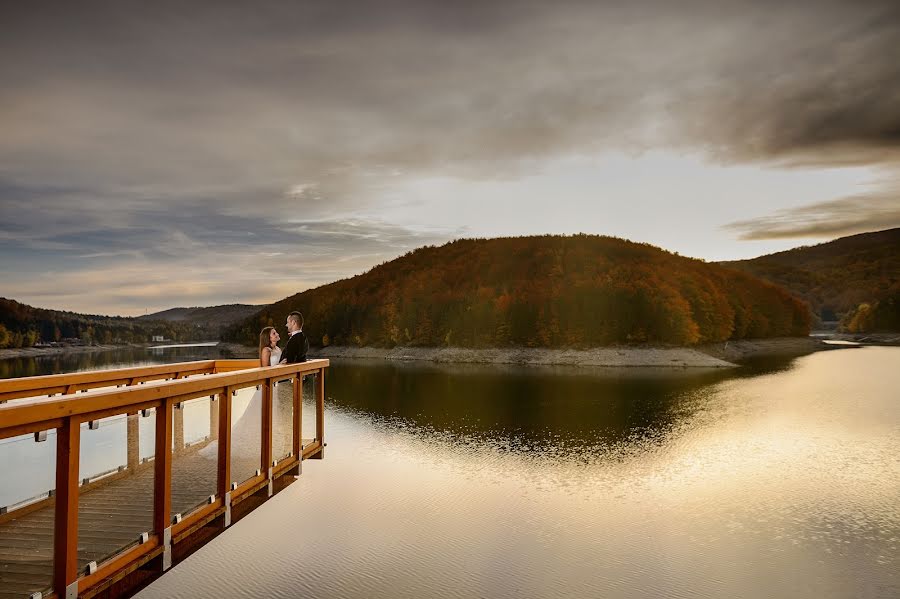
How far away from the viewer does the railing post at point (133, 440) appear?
552cm

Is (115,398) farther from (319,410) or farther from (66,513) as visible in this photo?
(319,410)

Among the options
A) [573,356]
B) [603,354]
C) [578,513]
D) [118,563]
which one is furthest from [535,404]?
[573,356]

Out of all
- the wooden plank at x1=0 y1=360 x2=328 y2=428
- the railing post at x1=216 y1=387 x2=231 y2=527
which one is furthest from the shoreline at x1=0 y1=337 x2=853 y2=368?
the wooden plank at x1=0 y1=360 x2=328 y2=428

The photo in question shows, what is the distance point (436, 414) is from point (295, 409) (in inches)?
856

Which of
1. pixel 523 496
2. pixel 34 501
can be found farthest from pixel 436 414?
pixel 34 501

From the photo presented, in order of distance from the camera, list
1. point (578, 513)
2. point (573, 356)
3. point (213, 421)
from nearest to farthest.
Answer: point (213, 421) < point (578, 513) < point (573, 356)

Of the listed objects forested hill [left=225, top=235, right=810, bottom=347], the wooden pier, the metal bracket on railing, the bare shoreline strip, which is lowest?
the bare shoreline strip

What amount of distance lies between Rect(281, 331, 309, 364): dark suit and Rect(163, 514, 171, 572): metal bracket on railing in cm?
419

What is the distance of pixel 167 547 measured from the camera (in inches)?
225

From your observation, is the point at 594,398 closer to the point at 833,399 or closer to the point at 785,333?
the point at 833,399

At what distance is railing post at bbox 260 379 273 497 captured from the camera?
8.11 meters

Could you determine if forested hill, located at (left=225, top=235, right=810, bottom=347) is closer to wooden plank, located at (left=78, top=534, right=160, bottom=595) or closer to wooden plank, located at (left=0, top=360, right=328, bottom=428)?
wooden plank, located at (left=0, top=360, right=328, bottom=428)

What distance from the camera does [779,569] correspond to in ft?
34.5

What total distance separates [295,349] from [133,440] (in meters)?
4.30
